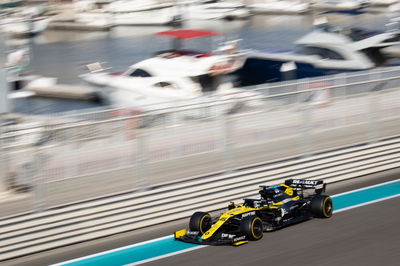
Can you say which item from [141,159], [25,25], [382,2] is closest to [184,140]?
[141,159]

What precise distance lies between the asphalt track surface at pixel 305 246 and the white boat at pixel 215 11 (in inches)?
1806

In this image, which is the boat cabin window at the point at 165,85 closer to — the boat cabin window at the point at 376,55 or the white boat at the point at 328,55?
the white boat at the point at 328,55

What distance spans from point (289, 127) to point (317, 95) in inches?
37.0

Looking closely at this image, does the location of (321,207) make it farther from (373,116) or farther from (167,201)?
(373,116)

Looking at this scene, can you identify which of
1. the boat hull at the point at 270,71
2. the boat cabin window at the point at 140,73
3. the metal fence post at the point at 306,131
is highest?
the metal fence post at the point at 306,131

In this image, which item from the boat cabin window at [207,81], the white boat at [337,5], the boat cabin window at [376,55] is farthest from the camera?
the white boat at [337,5]

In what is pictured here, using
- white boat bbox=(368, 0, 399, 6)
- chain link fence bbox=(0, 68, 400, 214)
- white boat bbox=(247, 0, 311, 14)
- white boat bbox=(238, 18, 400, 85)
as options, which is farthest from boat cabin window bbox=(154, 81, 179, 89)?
white boat bbox=(368, 0, 399, 6)

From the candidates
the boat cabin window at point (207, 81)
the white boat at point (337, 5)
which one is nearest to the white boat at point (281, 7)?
the white boat at point (337, 5)

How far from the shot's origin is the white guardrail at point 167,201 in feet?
33.7

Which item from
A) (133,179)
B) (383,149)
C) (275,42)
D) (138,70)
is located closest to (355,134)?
(383,149)

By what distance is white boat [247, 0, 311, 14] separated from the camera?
6378 centimetres

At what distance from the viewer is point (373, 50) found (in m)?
31.2

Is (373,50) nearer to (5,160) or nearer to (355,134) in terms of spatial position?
(355,134)

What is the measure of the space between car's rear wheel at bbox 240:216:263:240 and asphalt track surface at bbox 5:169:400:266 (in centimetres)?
11
